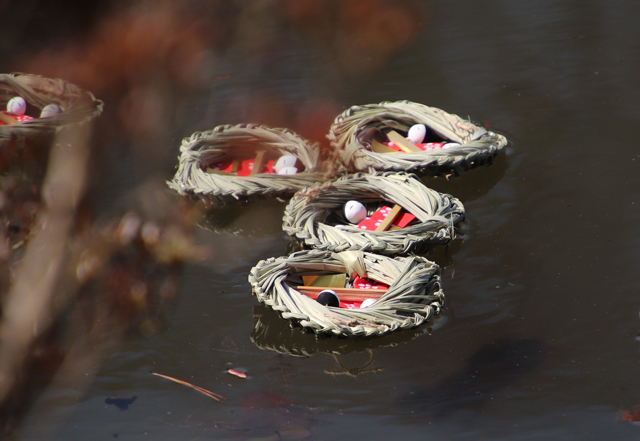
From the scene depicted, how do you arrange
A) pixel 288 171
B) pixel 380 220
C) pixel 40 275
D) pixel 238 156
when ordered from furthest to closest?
1. pixel 238 156
2. pixel 288 171
3. pixel 380 220
4. pixel 40 275

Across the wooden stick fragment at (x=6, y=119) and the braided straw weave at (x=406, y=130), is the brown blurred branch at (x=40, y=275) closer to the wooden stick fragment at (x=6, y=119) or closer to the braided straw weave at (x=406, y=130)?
the braided straw weave at (x=406, y=130)

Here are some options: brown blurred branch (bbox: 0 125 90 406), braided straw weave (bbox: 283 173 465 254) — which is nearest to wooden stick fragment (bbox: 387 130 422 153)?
braided straw weave (bbox: 283 173 465 254)

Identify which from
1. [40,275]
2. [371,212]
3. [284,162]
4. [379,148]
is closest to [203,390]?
[371,212]

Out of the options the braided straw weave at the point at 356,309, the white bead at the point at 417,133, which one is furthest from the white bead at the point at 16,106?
the white bead at the point at 417,133

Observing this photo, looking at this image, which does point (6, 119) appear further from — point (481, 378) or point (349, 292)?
point (481, 378)

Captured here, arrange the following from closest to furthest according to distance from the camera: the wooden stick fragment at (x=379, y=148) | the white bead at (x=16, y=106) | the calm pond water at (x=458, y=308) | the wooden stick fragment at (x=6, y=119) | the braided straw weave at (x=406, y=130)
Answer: the calm pond water at (x=458, y=308), the braided straw weave at (x=406, y=130), the wooden stick fragment at (x=379, y=148), the wooden stick fragment at (x=6, y=119), the white bead at (x=16, y=106)

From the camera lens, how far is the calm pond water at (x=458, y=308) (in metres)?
2.29

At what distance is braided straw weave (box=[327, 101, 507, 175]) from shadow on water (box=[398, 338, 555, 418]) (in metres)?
1.34

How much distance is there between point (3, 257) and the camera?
90 centimetres

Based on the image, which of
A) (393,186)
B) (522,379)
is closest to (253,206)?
(393,186)

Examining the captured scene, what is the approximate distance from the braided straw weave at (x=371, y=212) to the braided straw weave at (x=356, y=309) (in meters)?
0.10

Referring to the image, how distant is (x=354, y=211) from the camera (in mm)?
3496

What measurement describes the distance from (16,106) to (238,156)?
1706 mm

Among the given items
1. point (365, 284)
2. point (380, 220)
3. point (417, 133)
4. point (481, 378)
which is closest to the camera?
point (481, 378)
